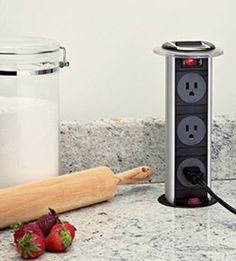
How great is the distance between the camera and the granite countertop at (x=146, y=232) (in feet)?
3.37

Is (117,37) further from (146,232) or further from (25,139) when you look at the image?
(146,232)

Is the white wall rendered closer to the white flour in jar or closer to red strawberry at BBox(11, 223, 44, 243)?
Result: the white flour in jar

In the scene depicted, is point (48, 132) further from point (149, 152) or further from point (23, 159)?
point (149, 152)

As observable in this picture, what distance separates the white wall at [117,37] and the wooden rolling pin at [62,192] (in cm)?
15

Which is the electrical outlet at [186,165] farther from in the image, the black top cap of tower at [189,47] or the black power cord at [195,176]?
the black top cap of tower at [189,47]

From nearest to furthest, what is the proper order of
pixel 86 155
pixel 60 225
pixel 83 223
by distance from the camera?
pixel 60 225 < pixel 83 223 < pixel 86 155

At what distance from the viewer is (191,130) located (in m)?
1.22

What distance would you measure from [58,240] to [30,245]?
0.04m

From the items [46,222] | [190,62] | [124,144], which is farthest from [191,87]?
[46,222]

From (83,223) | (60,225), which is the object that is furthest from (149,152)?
(60,225)

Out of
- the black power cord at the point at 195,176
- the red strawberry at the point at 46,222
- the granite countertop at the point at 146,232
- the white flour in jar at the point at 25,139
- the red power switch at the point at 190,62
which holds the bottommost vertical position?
the granite countertop at the point at 146,232

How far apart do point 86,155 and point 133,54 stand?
193 mm

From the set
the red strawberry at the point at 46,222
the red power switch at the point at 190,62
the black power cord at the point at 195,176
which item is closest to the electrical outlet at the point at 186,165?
the black power cord at the point at 195,176

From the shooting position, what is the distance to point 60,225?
1.03 meters
